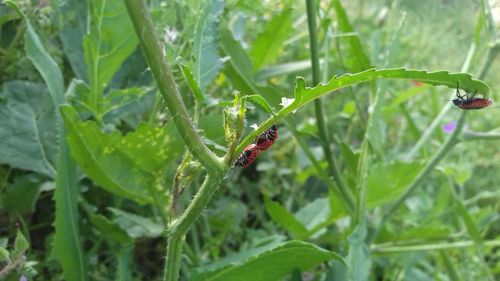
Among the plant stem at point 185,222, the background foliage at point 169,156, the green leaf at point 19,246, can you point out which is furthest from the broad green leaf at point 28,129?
the plant stem at point 185,222

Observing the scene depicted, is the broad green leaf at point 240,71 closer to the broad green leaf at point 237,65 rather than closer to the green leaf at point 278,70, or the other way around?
the broad green leaf at point 237,65

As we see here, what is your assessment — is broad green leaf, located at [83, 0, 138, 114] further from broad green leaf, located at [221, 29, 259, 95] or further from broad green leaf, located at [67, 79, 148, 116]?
broad green leaf, located at [221, 29, 259, 95]

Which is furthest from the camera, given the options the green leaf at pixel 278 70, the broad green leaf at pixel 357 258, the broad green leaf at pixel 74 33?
the green leaf at pixel 278 70

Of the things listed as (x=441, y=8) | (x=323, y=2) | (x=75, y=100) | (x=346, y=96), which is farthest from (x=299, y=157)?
(x=323, y=2)

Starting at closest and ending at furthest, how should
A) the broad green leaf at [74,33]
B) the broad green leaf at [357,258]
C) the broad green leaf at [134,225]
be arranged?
the broad green leaf at [357,258]
the broad green leaf at [134,225]
the broad green leaf at [74,33]

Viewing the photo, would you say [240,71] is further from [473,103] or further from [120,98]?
[473,103]

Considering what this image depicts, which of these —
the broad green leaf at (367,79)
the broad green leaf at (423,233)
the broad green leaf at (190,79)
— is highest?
the broad green leaf at (190,79)
